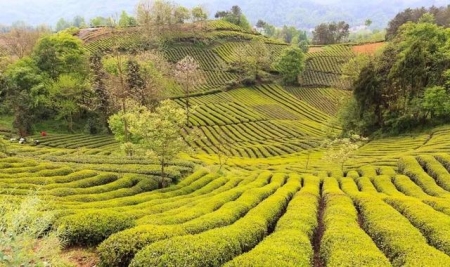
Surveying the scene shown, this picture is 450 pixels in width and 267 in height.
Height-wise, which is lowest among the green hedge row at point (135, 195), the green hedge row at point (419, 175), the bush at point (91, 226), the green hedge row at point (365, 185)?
the green hedge row at point (365, 185)

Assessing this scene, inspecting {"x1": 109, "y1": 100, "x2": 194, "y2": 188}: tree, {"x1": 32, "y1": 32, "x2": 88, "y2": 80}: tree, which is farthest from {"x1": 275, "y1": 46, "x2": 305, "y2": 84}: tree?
{"x1": 109, "y1": 100, "x2": 194, "y2": 188}: tree

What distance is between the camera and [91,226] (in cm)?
1606

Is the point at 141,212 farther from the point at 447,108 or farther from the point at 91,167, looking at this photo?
the point at 447,108

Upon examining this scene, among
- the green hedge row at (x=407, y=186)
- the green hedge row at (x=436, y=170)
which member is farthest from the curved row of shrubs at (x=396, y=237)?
the green hedge row at (x=436, y=170)

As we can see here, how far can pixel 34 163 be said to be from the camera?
104 feet

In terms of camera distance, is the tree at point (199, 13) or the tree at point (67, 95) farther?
the tree at point (199, 13)

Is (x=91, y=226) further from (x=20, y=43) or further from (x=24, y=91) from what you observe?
(x=20, y=43)

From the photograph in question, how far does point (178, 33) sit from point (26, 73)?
71023 millimetres

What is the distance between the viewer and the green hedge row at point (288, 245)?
13.2 m

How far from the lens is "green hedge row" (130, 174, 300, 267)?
1291 cm

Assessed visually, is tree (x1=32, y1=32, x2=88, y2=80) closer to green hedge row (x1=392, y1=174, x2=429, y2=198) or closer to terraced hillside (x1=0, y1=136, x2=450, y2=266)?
terraced hillside (x1=0, y1=136, x2=450, y2=266)

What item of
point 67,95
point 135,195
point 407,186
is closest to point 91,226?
point 135,195

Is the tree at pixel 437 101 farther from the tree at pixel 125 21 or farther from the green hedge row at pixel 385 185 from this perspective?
the tree at pixel 125 21

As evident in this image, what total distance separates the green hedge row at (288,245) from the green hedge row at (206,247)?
80cm
